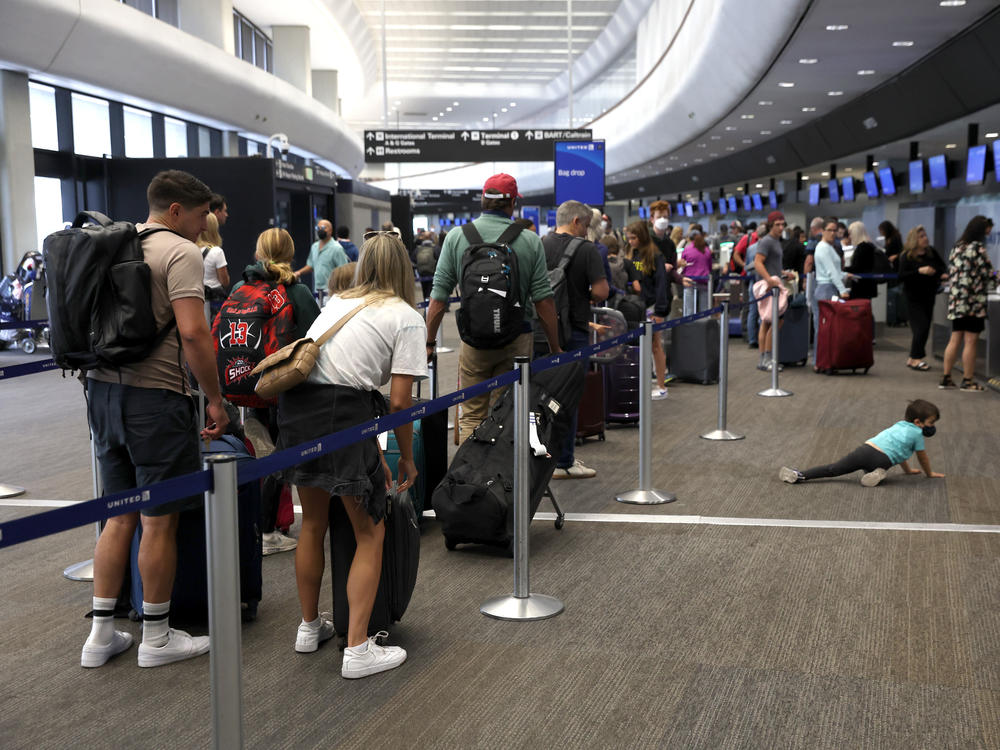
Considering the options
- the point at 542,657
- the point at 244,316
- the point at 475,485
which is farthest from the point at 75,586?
the point at 542,657

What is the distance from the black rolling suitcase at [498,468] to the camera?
4.93m

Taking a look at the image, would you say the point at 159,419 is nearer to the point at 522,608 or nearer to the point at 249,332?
the point at 249,332

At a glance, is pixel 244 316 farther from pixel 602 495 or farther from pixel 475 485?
pixel 602 495

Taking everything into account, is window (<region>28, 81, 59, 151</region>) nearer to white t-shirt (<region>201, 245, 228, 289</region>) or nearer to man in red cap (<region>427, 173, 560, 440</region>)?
white t-shirt (<region>201, 245, 228, 289</region>)

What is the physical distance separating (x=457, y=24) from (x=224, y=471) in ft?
110

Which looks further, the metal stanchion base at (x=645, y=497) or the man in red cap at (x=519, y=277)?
the metal stanchion base at (x=645, y=497)

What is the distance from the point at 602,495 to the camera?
6297mm

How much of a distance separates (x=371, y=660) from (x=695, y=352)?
8043mm

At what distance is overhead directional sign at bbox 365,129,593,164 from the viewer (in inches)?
928

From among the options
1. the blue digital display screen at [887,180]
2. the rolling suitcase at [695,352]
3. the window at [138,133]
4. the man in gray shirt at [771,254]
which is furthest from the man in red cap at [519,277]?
the blue digital display screen at [887,180]

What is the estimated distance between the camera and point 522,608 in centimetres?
429

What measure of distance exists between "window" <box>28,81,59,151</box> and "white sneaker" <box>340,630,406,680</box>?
1405 centimetres

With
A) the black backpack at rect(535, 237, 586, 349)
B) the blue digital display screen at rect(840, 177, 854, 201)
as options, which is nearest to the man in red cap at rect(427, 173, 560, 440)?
the black backpack at rect(535, 237, 586, 349)

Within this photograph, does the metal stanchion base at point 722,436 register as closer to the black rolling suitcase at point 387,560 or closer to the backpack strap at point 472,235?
the backpack strap at point 472,235
